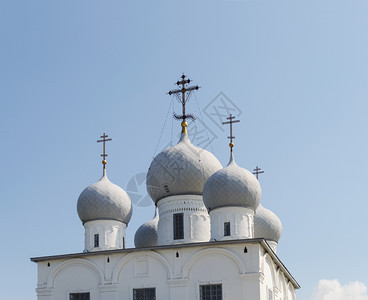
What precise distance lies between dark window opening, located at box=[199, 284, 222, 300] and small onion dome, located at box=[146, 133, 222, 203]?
5242 millimetres

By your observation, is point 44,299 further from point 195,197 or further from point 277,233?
point 277,233

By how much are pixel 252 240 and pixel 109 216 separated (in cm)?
809

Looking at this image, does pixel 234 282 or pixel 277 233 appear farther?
pixel 277 233

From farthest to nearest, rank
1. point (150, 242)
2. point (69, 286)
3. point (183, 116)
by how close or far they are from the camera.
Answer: point (150, 242), point (183, 116), point (69, 286)

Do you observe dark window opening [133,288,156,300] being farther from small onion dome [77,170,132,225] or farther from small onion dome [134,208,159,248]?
small onion dome [134,208,159,248]

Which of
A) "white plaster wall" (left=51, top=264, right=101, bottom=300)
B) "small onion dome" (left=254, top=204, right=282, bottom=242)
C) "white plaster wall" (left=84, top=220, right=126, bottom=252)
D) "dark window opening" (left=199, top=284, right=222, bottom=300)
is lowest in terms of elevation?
"dark window opening" (left=199, top=284, right=222, bottom=300)

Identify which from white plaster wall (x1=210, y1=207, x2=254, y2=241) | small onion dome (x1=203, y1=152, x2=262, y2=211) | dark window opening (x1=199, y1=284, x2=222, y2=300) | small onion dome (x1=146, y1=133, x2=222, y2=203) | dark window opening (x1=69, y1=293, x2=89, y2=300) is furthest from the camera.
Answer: small onion dome (x1=146, y1=133, x2=222, y2=203)

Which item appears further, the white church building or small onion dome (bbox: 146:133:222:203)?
small onion dome (bbox: 146:133:222:203)

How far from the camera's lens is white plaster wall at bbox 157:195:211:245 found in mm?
29562

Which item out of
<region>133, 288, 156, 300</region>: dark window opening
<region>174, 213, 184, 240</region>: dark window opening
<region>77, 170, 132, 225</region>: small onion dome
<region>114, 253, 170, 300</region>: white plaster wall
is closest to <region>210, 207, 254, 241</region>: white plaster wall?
<region>174, 213, 184, 240</region>: dark window opening

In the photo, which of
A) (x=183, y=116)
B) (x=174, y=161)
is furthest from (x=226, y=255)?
(x=183, y=116)

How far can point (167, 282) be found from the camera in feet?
85.7

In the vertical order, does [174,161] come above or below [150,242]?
above

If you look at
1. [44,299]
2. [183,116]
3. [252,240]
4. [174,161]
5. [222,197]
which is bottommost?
[44,299]
